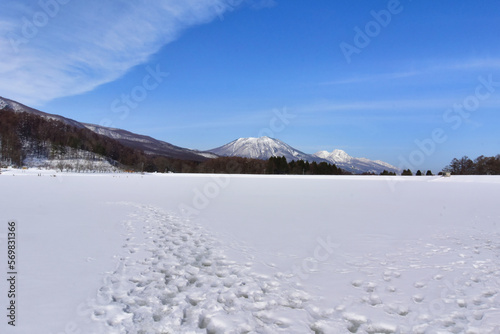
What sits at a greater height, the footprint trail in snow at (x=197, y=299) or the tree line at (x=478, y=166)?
the tree line at (x=478, y=166)

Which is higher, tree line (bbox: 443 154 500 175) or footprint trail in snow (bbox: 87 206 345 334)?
tree line (bbox: 443 154 500 175)

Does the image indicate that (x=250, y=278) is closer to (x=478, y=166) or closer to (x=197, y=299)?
(x=197, y=299)

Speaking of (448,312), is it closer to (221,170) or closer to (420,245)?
(420,245)

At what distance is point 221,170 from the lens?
128 m

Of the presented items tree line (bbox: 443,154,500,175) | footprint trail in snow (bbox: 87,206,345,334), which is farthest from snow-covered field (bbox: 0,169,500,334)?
tree line (bbox: 443,154,500,175)

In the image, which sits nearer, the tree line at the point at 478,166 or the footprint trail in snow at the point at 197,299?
the footprint trail in snow at the point at 197,299

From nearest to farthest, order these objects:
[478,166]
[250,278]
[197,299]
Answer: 1. [197,299]
2. [250,278]
3. [478,166]

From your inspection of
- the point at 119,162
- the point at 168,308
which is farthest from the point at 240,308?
the point at 119,162

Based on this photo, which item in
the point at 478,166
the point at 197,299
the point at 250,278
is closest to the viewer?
the point at 197,299

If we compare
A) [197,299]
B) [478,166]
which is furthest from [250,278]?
[478,166]

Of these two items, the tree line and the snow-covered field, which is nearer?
the snow-covered field

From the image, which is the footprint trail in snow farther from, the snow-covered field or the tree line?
the tree line

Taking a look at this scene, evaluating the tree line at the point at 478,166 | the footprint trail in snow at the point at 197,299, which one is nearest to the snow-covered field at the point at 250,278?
the footprint trail in snow at the point at 197,299

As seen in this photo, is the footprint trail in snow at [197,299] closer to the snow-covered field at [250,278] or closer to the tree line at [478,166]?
the snow-covered field at [250,278]
